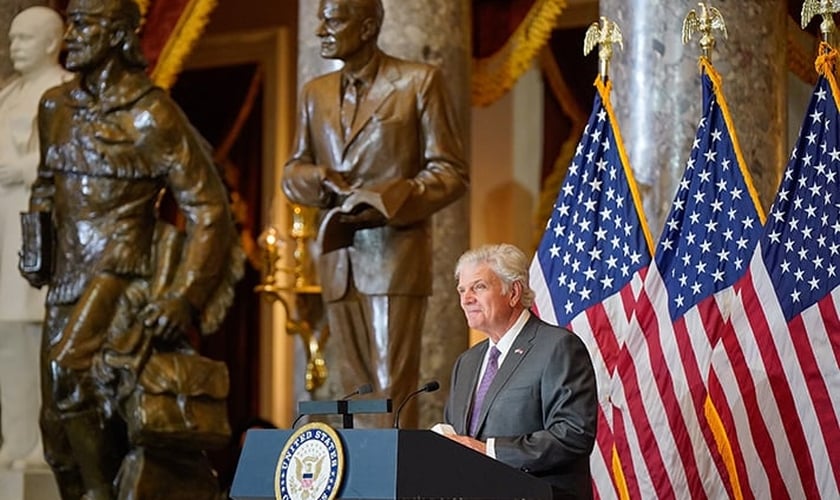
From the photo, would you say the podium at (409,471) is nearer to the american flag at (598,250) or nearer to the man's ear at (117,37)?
the american flag at (598,250)

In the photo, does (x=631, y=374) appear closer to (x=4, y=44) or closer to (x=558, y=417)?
(x=558, y=417)

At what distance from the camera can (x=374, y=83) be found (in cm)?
670

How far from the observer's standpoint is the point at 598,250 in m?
6.32

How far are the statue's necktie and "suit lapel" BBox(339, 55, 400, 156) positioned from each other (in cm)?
2

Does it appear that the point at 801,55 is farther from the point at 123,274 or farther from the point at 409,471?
the point at 409,471

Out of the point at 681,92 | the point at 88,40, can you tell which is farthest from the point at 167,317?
the point at 681,92

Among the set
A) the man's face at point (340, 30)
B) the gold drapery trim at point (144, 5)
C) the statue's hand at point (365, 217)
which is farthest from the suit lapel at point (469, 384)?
the gold drapery trim at point (144, 5)

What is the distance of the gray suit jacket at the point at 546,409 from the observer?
15.0 feet

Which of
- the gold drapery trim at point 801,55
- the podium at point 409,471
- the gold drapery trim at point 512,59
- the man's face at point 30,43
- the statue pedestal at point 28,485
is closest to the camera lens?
the podium at point 409,471

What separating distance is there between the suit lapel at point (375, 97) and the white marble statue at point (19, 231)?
2.07 m

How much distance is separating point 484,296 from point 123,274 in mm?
2453

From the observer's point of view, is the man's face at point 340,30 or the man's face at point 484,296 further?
the man's face at point 340,30

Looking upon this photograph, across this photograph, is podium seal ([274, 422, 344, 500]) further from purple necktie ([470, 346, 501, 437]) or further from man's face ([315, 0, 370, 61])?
man's face ([315, 0, 370, 61])

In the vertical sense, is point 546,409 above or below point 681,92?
below
